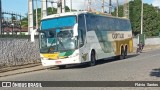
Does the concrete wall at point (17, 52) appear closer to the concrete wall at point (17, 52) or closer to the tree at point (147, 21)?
the concrete wall at point (17, 52)

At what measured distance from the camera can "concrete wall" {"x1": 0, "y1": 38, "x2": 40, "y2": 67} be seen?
24.7 m

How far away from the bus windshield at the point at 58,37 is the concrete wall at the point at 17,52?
104 inches

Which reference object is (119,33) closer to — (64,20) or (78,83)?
(64,20)

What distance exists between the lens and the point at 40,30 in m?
23.8

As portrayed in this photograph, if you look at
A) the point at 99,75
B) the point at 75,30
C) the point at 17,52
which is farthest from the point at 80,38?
the point at 99,75

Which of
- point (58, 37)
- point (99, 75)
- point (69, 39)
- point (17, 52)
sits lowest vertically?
point (99, 75)

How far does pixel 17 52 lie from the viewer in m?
26.2

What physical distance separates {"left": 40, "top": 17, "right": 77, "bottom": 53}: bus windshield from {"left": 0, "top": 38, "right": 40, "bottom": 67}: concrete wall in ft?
8.63

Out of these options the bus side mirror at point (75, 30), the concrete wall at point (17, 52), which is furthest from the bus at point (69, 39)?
the concrete wall at point (17, 52)

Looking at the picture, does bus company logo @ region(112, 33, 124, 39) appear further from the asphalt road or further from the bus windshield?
the asphalt road

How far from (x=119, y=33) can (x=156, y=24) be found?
65.4 m

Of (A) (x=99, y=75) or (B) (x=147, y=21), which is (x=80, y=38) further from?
(B) (x=147, y=21)

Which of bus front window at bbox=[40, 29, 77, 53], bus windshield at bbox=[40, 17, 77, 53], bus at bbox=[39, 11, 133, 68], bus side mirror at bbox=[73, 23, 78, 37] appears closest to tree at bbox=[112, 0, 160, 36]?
bus at bbox=[39, 11, 133, 68]

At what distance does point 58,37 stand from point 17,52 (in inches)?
169
